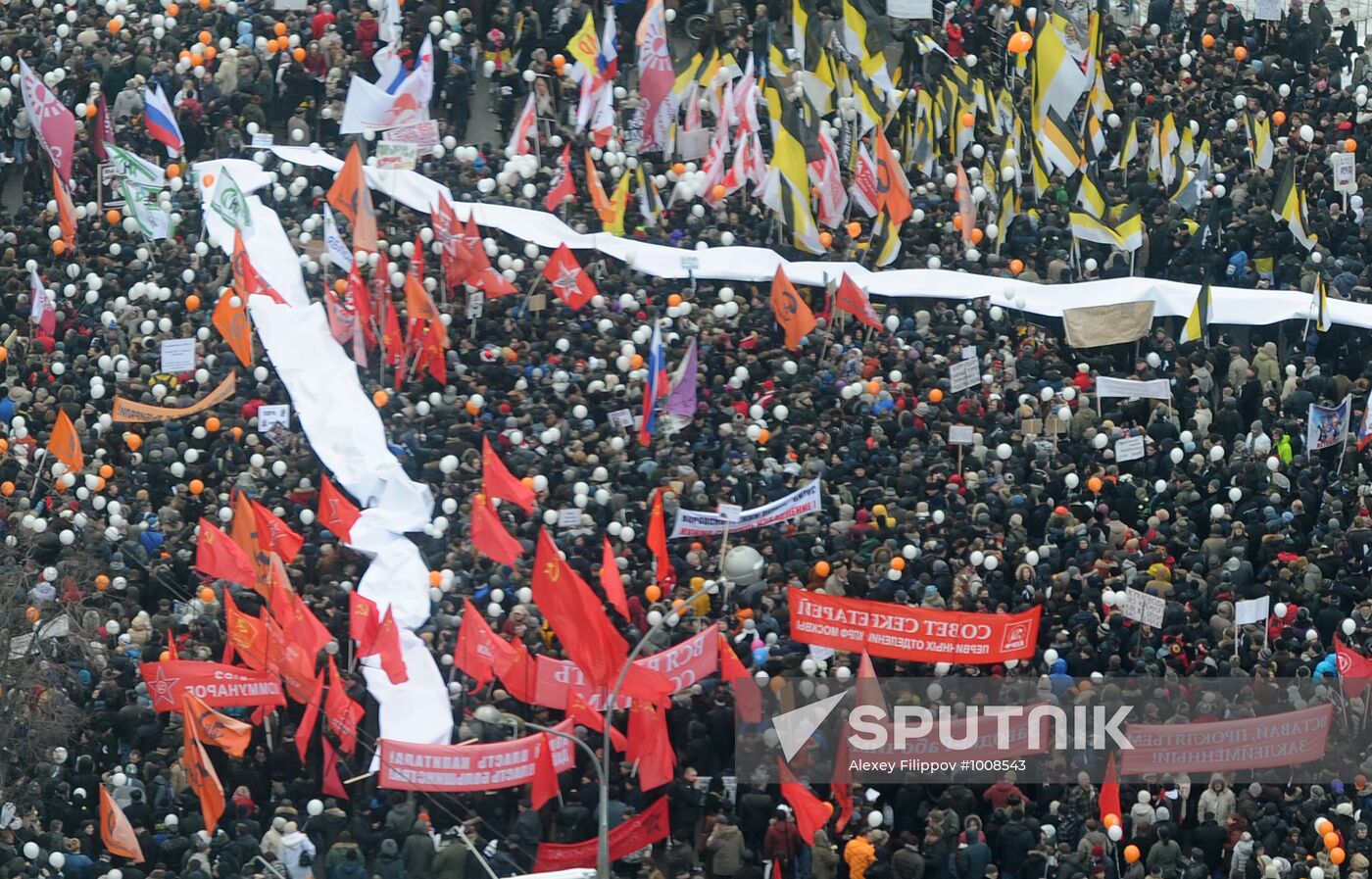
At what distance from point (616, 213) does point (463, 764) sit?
10.00 metres

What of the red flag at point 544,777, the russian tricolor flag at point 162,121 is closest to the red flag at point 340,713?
the red flag at point 544,777

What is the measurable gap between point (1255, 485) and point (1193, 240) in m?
4.91

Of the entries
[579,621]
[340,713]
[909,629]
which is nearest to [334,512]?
[340,713]

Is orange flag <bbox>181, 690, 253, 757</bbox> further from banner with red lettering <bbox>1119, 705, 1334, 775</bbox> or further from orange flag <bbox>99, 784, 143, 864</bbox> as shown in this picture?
banner with red lettering <bbox>1119, 705, 1334, 775</bbox>

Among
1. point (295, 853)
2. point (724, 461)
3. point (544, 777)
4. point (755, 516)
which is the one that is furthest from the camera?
point (724, 461)

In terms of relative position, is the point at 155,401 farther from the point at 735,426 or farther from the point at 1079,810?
the point at 1079,810

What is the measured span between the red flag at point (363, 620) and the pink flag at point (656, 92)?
10064mm

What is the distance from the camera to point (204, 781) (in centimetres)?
2670

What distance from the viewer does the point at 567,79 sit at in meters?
37.5

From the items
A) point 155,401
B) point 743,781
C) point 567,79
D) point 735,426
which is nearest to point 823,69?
point 567,79

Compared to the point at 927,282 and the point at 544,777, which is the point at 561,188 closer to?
the point at 927,282

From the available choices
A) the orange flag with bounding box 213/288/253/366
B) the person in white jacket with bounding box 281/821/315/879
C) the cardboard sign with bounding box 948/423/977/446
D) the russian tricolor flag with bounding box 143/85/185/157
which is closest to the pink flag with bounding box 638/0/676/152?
the russian tricolor flag with bounding box 143/85/185/157

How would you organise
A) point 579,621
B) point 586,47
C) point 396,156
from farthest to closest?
point 586,47 < point 396,156 < point 579,621

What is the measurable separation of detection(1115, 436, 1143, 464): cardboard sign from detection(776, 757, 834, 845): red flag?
6110 mm
